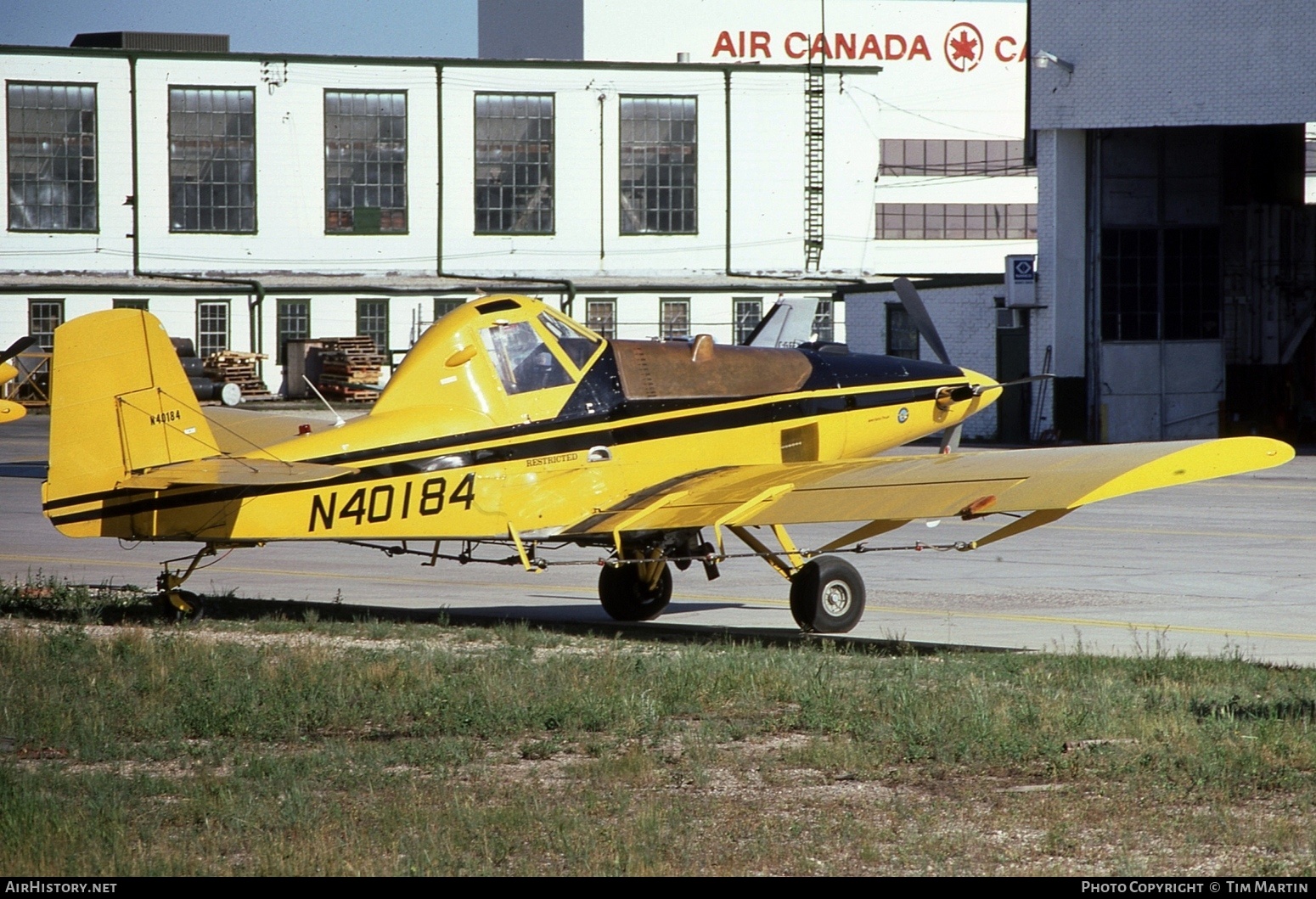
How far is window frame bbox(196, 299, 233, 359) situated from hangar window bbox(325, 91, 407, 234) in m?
5.04

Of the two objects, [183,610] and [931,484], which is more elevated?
[931,484]

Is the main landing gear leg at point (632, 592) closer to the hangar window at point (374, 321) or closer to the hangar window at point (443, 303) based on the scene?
the hangar window at point (443, 303)

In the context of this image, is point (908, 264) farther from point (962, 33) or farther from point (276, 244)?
point (276, 244)

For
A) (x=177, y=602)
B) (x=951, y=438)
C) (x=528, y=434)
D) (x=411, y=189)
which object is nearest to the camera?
(x=528, y=434)

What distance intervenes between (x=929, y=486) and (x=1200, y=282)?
2992cm

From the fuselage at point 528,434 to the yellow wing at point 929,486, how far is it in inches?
14.3

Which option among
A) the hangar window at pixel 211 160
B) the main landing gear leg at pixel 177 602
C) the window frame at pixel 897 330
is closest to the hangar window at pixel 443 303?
the hangar window at pixel 211 160

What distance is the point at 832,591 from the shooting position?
13.3 metres

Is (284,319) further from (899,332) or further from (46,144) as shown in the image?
(899,332)

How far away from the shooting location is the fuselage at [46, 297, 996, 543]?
41.0ft

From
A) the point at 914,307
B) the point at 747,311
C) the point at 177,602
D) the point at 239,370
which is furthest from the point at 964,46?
the point at 177,602

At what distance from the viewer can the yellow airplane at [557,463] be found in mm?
12297

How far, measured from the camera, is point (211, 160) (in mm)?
58156

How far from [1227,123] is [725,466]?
84.2 feet
